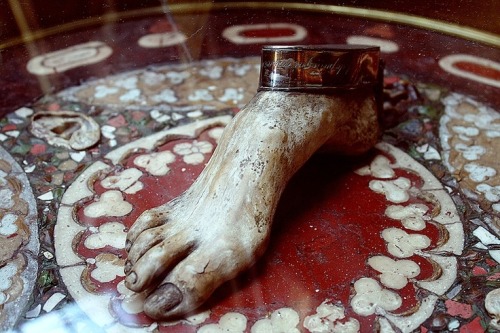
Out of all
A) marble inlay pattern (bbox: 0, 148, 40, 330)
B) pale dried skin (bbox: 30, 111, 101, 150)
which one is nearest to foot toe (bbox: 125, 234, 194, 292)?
marble inlay pattern (bbox: 0, 148, 40, 330)

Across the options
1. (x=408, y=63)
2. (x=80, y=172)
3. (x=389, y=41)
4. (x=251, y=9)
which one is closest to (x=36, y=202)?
(x=80, y=172)

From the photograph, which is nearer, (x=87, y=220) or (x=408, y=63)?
(x=87, y=220)

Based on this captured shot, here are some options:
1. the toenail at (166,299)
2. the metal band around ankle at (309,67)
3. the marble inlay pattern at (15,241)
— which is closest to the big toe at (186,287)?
the toenail at (166,299)

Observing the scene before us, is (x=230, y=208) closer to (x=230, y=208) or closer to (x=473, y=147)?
(x=230, y=208)

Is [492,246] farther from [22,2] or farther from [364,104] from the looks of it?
[22,2]

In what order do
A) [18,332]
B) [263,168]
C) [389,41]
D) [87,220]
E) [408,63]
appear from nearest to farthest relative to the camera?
1. [18,332]
2. [263,168]
3. [87,220]
4. [389,41]
5. [408,63]

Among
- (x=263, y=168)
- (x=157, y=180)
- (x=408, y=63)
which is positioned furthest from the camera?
(x=408, y=63)

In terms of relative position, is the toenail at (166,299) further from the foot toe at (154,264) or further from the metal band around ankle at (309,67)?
the metal band around ankle at (309,67)
